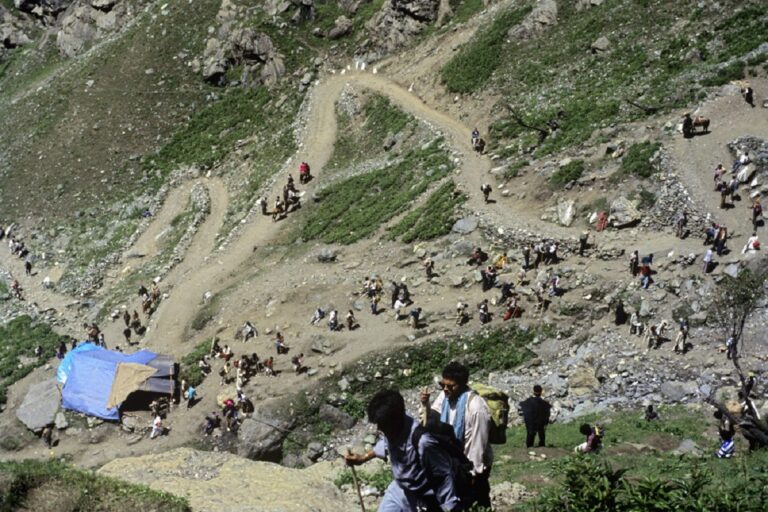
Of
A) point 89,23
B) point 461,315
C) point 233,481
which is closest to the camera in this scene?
point 233,481

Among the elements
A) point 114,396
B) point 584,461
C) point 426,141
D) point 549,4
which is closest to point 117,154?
point 426,141

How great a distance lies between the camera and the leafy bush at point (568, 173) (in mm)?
42784

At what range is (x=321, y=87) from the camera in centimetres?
6919

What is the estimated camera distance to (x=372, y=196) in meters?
52.8

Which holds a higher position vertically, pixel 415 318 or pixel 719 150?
pixel 415 318

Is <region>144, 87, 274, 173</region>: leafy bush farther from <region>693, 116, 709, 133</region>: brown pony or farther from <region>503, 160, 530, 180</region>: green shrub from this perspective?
<region>693, 116, 709, 133</region>: brown pony

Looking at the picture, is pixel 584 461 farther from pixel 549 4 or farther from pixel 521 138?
pixel 549 4

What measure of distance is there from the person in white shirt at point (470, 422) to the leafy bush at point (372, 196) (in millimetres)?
36736

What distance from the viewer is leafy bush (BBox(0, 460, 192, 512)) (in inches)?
558

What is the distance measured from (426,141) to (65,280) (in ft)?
104

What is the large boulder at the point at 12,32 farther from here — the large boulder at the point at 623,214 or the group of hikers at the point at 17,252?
the large boulder at the point at 623,214

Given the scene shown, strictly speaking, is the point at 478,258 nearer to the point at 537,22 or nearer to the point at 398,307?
the point at 398,307

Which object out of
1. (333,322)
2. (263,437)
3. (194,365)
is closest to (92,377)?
(194,365)

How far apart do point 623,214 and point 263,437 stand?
884 inches
